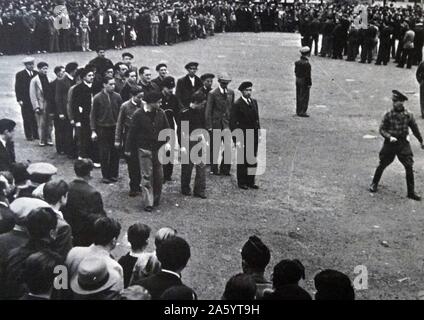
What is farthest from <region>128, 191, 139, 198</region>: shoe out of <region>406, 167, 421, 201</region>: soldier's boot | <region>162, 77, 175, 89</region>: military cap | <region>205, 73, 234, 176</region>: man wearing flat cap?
<region>406, 167, 421, 201</region>: soldier's boot

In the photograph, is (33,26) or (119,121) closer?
(119,121)

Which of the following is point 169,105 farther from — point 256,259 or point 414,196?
point 256,259

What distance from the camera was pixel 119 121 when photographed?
10.3 metres

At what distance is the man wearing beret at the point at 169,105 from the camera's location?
1130cm

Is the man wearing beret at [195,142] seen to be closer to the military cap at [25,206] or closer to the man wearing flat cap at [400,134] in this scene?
the man wearing flat cap at [400,134]

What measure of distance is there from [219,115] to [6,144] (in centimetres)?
398

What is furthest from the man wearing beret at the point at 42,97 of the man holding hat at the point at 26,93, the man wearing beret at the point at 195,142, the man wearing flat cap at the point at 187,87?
the man wearing beret at the point at 195,142

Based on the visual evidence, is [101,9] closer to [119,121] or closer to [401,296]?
[119,121]

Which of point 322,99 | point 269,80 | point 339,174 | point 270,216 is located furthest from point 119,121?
point 269,80

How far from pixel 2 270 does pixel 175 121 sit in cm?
Result: 686

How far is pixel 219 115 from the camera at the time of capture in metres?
11.5

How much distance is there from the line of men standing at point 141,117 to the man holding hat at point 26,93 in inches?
4.4

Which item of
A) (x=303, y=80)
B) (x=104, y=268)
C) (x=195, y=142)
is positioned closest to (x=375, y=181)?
(x=195, y=142)

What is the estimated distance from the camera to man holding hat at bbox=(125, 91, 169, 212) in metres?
9.67
